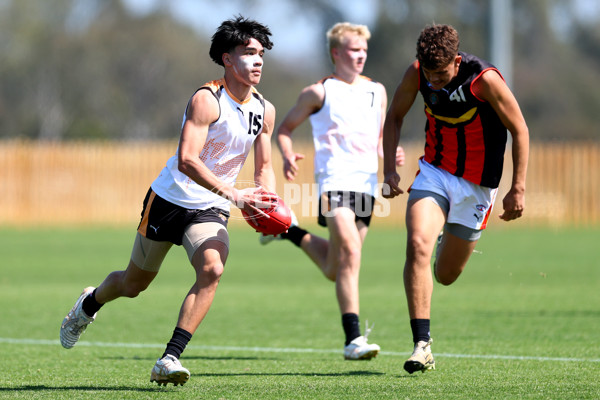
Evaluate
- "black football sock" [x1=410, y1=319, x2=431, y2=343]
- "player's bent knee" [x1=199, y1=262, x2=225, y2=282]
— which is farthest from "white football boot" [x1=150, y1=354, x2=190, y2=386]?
"black football sock" [x1=410, y1=319, x2=431, y2=343]

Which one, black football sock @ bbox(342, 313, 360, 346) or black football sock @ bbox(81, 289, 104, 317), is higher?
black football sock @ bbox(81, 289, 104, 317)

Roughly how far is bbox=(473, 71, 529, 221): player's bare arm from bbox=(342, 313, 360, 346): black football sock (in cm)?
182

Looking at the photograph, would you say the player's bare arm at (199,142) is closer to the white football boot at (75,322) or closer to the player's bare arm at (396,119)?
the player's bare arm at (396,119)

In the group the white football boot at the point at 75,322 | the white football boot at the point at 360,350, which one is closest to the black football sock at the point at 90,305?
the white football boot at the point at 75,322

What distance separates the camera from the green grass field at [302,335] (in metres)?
6.06

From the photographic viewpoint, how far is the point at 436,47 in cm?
615

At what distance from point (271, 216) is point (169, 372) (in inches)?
48.1

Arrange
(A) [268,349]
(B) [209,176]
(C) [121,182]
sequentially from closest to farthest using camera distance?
(B) [209,176], (A) [268,349], (C) [121,182]

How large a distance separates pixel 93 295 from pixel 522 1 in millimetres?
50791

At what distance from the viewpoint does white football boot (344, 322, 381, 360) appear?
7.48 m

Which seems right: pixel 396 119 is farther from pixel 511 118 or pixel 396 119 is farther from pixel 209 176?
pixel 209 176

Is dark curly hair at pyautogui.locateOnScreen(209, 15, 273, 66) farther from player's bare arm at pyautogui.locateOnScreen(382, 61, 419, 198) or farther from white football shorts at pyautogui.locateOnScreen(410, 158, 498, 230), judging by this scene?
white football shorts at pyautogui.locateOnScreen(410, 158, 498, 230)

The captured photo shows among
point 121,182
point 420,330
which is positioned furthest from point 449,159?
point 121,182

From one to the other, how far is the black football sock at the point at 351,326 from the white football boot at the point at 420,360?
1.39 meters
